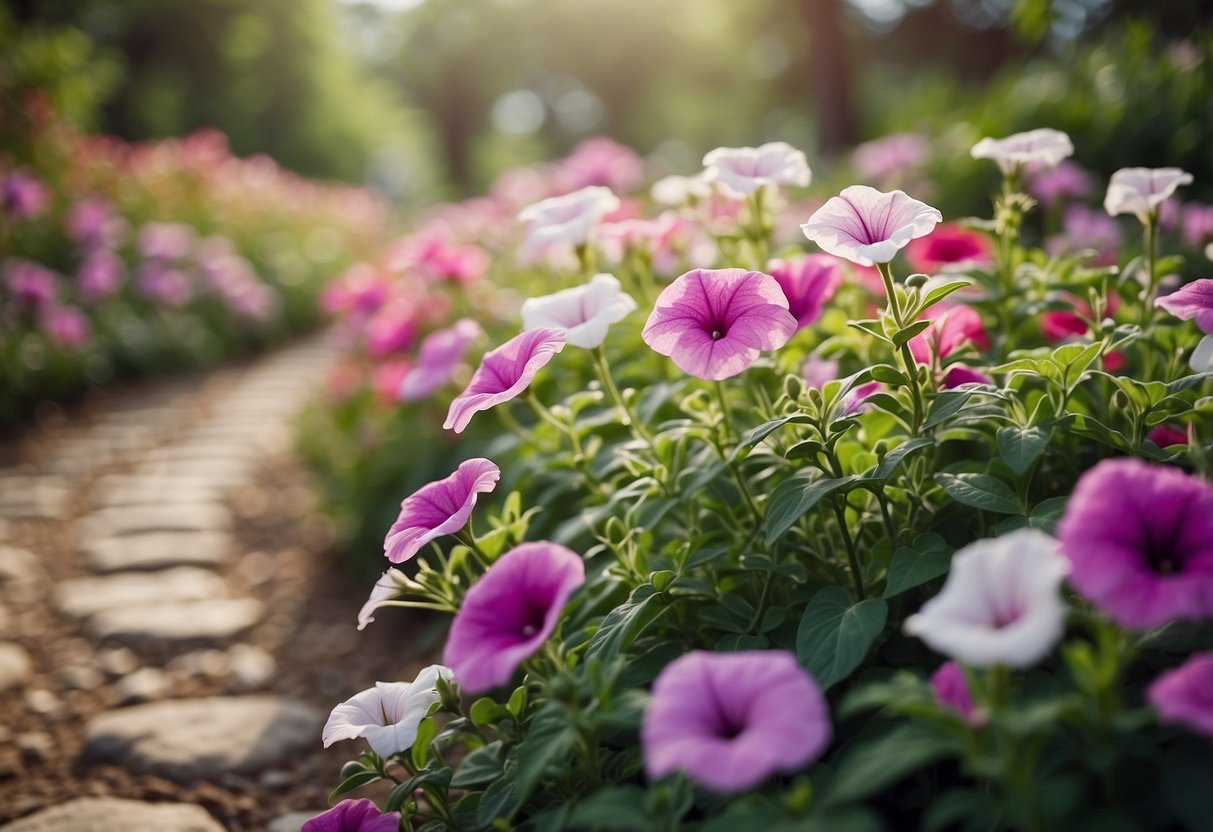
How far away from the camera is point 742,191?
1.58 meters

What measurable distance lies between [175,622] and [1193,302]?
2904mm

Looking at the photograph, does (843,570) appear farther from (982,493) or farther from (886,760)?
(886,760)

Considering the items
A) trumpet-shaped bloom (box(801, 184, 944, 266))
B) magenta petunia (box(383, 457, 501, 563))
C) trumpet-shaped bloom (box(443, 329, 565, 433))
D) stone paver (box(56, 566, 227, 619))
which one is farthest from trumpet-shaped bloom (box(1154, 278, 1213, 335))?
stone paver (box(56, 566, 227, 619))

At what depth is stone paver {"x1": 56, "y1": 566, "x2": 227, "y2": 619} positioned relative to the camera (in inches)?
117

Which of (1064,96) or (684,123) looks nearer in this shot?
(1064,96)

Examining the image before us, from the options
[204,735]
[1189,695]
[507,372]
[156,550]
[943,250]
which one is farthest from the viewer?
[156,550]

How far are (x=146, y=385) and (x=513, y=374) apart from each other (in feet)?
17.3

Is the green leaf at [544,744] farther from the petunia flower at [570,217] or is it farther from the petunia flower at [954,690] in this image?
the petunia flower at [570,217]

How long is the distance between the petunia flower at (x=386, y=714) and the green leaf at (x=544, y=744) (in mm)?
181

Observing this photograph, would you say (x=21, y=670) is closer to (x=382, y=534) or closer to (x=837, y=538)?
(x=382, y=534)

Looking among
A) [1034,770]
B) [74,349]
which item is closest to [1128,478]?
[1034,770]

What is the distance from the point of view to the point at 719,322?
1369 millimetres

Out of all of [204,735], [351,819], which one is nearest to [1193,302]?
[351,819]

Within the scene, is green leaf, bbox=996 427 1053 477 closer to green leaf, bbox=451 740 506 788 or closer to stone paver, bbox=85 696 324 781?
green leaf, bbox=451 740 506 788
